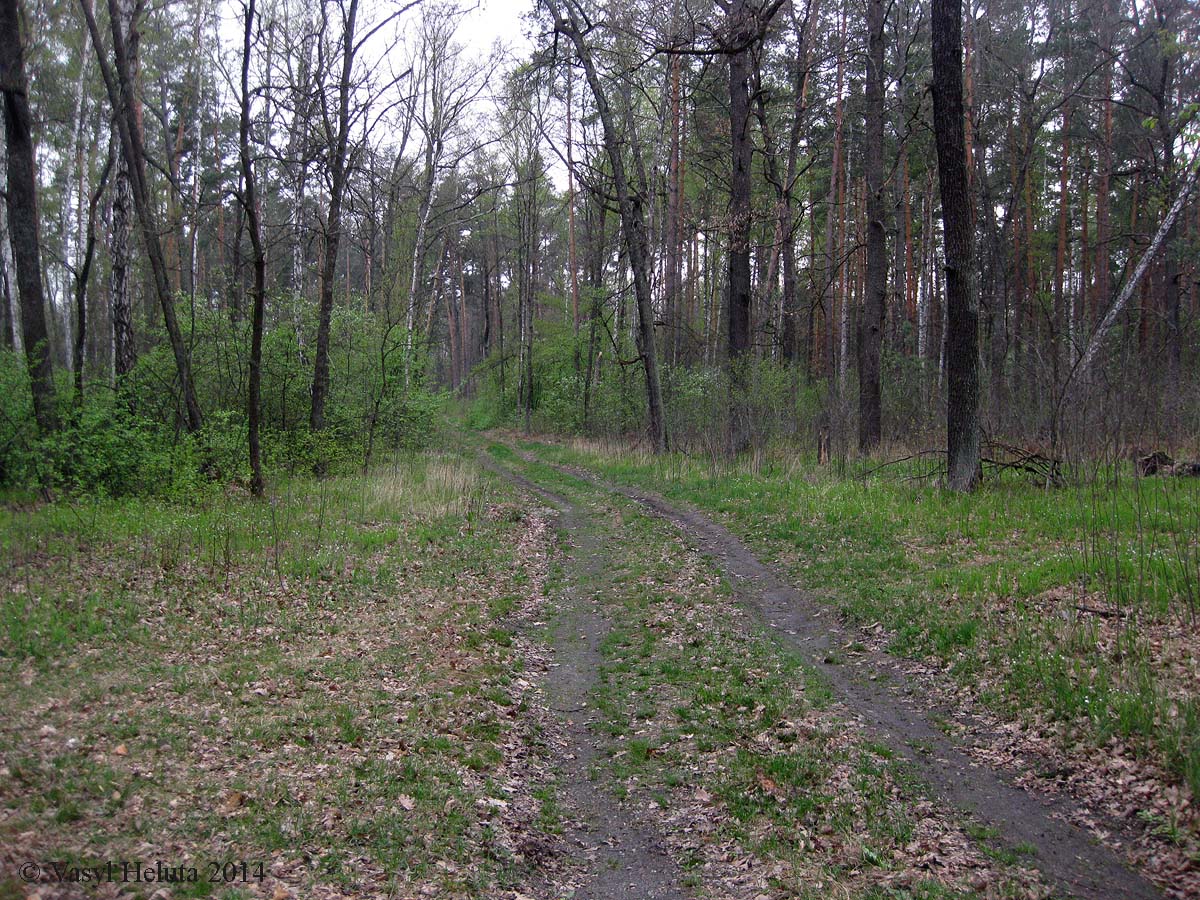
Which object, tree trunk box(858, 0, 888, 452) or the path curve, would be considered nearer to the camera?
the path curve

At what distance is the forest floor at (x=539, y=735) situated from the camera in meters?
3.85

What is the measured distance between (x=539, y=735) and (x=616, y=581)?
4.13 meters

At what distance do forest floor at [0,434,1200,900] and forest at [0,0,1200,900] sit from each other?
0.04 m

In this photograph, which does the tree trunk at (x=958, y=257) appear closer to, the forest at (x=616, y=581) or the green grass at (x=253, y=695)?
the forest at (x=616, y=581)

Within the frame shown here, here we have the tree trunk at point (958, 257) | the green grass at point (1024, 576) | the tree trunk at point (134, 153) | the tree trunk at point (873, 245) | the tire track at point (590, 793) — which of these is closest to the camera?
the tire track at point (590, 793)

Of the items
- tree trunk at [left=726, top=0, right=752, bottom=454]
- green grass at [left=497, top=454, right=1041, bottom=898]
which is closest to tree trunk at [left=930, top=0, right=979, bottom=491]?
green grass at [left=497, top=454, right=1041, bottom=898]

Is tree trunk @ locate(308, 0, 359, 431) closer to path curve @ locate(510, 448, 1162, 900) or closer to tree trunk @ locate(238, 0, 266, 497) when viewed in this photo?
tree trunk @ locate(238, 0, 266, 497)

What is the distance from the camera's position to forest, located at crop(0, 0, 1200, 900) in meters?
4.11

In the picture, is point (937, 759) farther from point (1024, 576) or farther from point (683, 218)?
point (683, 218)

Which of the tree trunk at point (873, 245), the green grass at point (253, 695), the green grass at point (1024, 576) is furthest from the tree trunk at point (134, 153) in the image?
the tree trunk at point (873, 245)

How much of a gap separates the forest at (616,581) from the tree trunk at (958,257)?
0.06m

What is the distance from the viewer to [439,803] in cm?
456

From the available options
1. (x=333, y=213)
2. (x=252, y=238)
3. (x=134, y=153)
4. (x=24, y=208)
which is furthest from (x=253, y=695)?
(x=333, y=213)

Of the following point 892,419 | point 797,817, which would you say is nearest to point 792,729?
point 797,817
